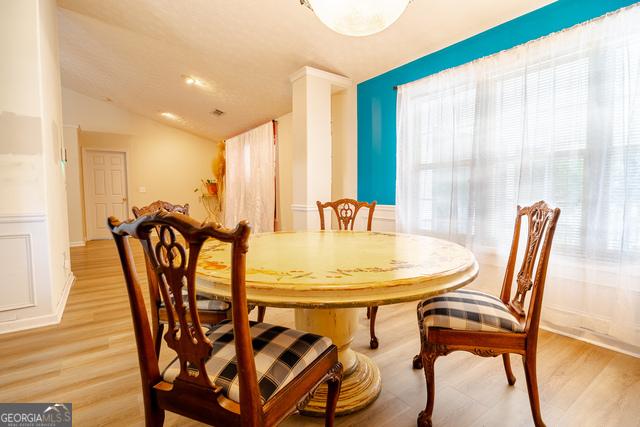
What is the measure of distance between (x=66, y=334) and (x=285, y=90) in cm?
335

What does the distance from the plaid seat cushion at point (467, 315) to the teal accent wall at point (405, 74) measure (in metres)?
2.00

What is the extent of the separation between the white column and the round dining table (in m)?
1.67

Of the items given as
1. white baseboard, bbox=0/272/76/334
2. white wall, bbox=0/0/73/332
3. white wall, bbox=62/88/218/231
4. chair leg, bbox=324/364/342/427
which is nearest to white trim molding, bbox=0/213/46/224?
white wall, bbox=0/0/73/332

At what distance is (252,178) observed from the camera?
18.3 ft

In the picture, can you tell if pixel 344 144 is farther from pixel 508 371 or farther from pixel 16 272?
pixel 16 272

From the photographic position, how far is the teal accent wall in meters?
2.04

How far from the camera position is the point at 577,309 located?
6.64ft

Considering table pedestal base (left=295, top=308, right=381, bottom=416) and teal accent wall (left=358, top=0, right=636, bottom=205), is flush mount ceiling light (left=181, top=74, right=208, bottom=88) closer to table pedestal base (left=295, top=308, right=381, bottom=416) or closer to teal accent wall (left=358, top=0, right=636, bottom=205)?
teal accent wall (left=358, top=0, right=636, bottom=205)

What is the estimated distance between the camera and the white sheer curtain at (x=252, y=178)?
16.8 ft

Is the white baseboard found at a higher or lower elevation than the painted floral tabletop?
lower

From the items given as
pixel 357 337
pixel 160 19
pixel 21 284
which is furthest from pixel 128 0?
pixel 357 337

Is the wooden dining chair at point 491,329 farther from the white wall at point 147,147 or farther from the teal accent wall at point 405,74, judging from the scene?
the white wall at point 147,147

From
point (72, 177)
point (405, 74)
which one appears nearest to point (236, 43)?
point (405, 74)

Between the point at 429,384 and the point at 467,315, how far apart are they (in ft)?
1.02
